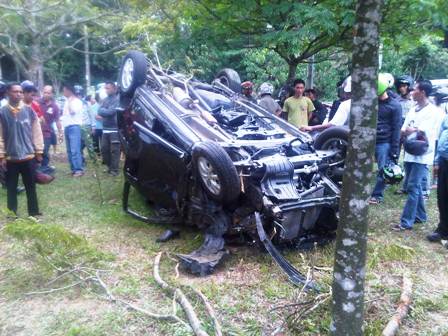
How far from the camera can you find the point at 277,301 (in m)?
3.68

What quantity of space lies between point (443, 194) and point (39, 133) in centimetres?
502

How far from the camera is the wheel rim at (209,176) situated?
14.1 feet

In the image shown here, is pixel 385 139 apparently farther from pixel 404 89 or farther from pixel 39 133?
pixel 39 133

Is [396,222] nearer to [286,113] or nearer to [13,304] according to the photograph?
[286,113]

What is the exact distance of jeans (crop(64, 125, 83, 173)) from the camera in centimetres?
817

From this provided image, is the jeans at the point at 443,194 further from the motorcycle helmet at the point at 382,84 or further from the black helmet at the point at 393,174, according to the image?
the motorcycle helmet at the point at 382,84

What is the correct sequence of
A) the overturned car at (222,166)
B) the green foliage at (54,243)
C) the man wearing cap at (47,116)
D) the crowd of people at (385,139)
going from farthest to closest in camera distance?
the man wearing cap at (47,116)
the crowd of people at (385,139)
the overturned car at (222,166)
the green foliage at (54,243)

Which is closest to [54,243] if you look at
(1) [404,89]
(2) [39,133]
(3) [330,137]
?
(2) [39,133]

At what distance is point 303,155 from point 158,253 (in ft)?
6.18

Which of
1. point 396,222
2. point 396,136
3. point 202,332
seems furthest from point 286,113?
point 202,332

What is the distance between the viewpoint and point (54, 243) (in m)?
3.95

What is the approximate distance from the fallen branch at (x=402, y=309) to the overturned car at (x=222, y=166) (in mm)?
848

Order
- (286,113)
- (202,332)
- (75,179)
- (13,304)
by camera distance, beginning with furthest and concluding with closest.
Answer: (75,179) < (286,113) < (13,304) < (202,332)

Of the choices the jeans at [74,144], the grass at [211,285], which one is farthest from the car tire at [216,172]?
the jeans at [74,144]
